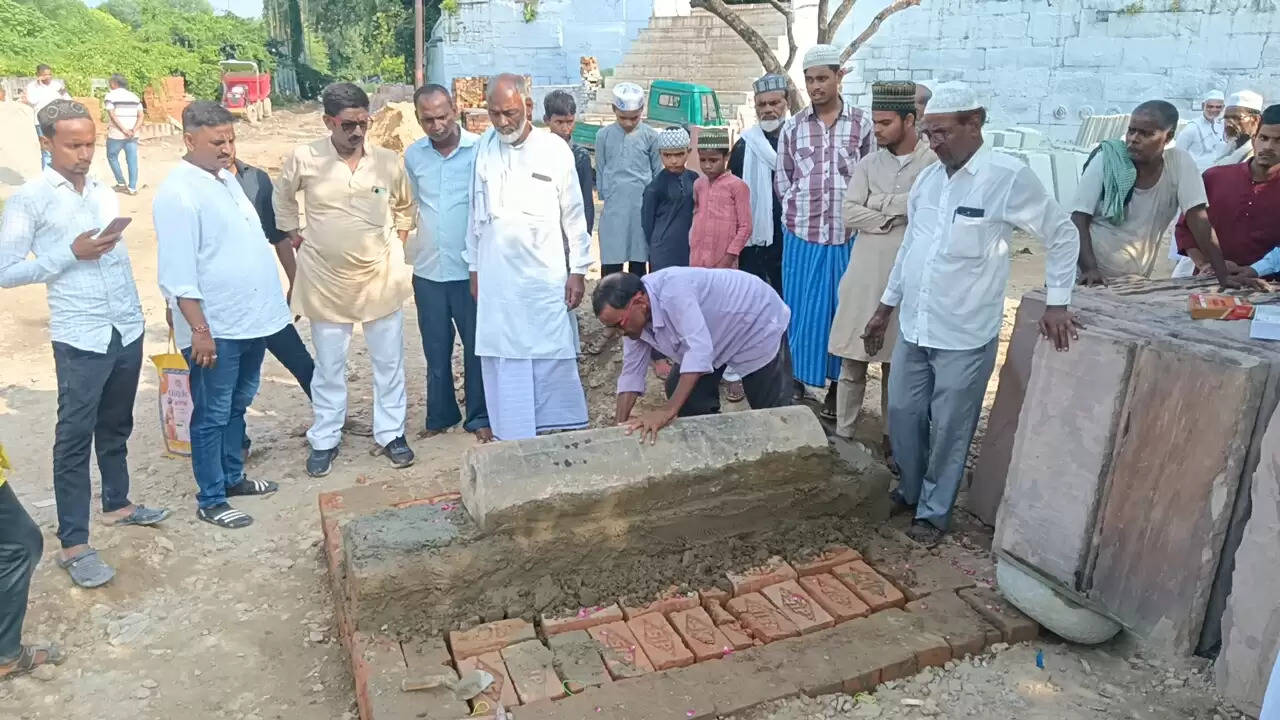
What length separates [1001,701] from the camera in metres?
2.93

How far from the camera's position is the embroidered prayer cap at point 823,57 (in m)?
4.70

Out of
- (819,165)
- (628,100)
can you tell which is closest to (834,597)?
(819,165)

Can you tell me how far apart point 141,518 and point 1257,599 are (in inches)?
175

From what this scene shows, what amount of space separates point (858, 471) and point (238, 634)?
2600 millimetres

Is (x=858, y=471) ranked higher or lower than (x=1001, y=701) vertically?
higher

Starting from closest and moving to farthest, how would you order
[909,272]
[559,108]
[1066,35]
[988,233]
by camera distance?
[988,233], [909,272], [559,108], [1066,35]

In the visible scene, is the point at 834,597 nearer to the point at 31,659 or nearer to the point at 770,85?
the point at 31,659

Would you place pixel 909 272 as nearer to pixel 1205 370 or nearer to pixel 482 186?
pixel 1205 370

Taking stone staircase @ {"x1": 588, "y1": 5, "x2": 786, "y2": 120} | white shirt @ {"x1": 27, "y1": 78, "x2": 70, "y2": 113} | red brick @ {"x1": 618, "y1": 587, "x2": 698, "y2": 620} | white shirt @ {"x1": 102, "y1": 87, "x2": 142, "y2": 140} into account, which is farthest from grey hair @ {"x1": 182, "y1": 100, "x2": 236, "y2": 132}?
stone staircase @ {"x1": 588, "y1": 5, "x2": 786, "y2": 120}

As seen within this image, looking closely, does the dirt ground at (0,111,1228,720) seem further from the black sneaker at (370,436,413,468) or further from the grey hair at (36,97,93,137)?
the grey hair at (36,97,93,137)

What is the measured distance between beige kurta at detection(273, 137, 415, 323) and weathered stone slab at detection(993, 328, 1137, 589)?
10.5 feet

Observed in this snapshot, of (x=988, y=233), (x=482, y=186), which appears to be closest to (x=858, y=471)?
(x=988, y=233)

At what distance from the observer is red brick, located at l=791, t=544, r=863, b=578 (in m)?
3.55

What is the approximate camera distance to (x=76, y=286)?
3633 millimetres
